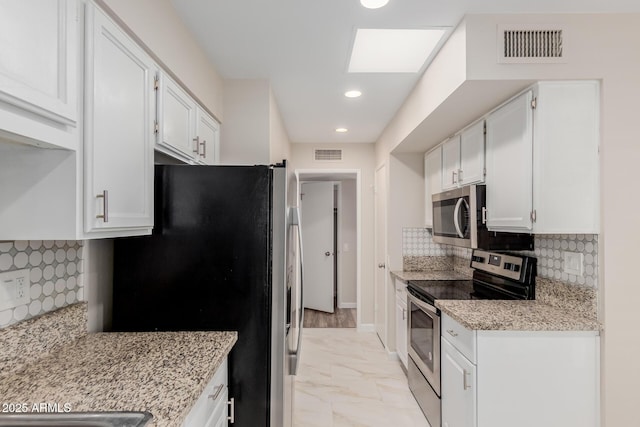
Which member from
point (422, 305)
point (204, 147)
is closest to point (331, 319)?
point (422, 305)

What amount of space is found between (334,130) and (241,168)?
253 centimetres

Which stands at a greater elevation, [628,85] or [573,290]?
[628,85]

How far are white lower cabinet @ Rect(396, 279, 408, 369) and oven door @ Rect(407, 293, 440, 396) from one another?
24 centimetres

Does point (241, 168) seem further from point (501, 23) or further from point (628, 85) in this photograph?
point (628, 85)

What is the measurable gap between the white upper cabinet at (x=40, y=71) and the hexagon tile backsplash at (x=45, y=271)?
0.49 m

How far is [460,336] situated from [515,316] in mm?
304

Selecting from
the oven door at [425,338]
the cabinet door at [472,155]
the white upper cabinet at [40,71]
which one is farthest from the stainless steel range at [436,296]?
the white upper cabinet at [40,71]

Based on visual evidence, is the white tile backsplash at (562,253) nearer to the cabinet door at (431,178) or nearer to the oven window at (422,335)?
the oven window at (422,335)

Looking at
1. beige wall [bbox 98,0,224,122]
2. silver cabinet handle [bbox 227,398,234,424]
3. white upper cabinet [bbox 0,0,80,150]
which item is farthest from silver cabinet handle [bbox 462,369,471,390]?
beige wall [bbox 98,0,224,122]

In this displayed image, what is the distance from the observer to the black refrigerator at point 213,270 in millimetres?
1614

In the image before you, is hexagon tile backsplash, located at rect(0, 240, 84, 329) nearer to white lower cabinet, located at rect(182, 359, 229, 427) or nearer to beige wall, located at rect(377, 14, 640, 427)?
white lower cabinet, located at rect(182, 359, 229, 427)

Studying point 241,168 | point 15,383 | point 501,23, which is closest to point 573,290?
point 501,23

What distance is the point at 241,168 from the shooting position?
1663 millimetres

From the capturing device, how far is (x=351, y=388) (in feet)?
9.92
